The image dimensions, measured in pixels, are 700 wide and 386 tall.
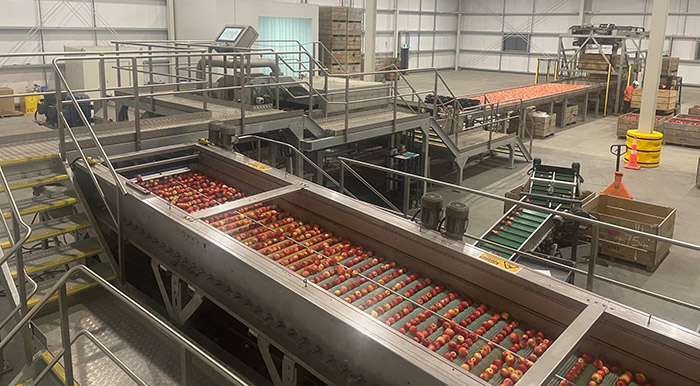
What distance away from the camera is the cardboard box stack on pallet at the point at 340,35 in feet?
57.8

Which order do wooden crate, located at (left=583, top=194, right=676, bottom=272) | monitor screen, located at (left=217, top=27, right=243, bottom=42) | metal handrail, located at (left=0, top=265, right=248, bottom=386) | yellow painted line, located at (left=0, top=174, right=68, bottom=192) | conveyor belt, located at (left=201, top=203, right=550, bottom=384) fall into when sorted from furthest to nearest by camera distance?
monitor screen, located at (left=217, top=27, right=243, bottom=42), wooden crate, located at (left=583, top=194, right=676, bottom=272), yellow painted line, located at (left=0, top=174, right=68, bottom=192), conveyor belt, located at (left=201, top=203, right=550, bottom=384), metal handrail, located at (left=0, top=265, right=248, bottom=386)

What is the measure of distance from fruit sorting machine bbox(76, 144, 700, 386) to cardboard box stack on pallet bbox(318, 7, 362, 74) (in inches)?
486

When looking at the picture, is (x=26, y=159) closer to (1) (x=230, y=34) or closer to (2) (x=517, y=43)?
(1) (x=230, y=34)

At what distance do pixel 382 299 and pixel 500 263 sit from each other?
37.5 inches

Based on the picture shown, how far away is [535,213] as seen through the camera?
8367 millimetres

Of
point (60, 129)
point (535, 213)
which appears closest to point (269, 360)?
point (60, 129)

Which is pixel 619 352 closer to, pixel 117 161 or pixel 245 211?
pixel 245 211

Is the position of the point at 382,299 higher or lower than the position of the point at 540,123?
lower

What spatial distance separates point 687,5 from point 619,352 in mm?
28924

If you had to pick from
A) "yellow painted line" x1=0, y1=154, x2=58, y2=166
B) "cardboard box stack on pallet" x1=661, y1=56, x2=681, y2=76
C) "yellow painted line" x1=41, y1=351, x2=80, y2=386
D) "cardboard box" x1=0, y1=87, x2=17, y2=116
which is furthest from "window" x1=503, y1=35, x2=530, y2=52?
"yellow painted line" x1=41, y1=351, x2=80, y2=386

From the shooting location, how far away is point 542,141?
17.0 m

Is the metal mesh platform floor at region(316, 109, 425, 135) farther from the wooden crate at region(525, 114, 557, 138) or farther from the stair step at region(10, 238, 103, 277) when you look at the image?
the wooden crate at region(525, 114, 557, 138)

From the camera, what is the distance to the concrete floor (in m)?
7.59

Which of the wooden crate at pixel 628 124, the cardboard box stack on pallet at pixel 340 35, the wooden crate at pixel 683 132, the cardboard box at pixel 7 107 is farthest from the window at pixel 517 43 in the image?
the cardboard box at pixel 7 107
